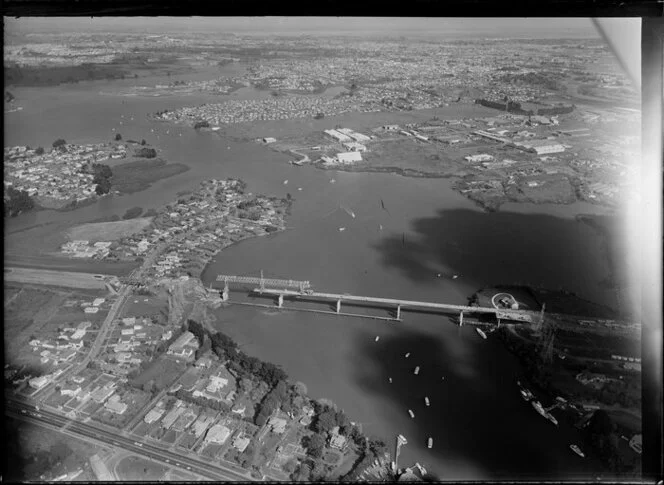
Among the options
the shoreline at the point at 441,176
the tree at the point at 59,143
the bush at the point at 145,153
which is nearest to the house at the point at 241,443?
the shoreline at the point at 441,176

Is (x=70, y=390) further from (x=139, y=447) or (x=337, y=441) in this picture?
(x=337, y=441)

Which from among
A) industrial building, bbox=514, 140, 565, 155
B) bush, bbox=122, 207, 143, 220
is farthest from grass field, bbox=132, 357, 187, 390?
industrial building, bbox=514, 140, 565, 155

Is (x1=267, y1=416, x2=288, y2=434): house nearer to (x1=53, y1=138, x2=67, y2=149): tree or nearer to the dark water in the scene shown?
the dark water

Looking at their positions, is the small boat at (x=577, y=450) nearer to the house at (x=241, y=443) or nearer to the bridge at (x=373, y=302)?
the bridge at (x=373, y=302)

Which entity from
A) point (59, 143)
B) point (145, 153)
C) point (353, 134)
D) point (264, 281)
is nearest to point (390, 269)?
point (264, 281)

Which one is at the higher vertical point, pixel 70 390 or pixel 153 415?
pixel 70 390

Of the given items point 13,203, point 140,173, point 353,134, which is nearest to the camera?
point 13,203
